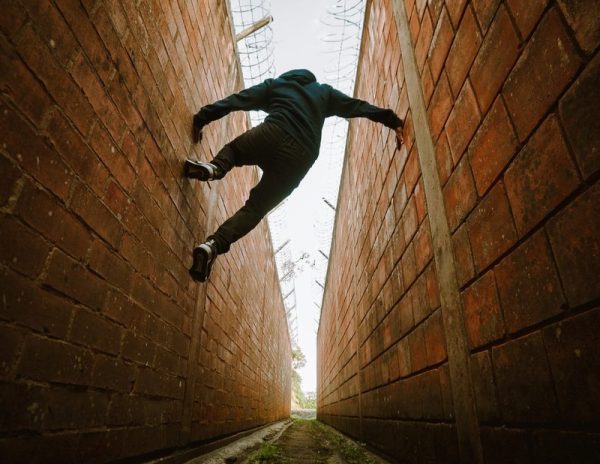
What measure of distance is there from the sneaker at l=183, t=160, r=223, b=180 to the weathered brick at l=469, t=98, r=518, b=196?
1268 millimetres

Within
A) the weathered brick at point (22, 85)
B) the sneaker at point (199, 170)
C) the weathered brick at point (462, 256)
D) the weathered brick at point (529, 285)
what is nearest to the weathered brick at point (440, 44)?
the weathered brick at point (462, 256)

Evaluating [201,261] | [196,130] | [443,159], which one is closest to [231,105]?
[196,130]

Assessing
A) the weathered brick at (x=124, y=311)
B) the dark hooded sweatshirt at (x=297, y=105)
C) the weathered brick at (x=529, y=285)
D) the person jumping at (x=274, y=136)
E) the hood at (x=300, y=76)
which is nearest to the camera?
the weathered brick at (x=529, y=285)

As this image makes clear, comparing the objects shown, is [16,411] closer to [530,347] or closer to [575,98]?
[530,347]

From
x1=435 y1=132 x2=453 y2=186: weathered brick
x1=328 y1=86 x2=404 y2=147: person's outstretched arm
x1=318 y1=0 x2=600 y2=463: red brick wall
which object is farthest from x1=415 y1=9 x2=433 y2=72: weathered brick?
x1=435 y1=132 x2=453 y2=186: weathered brick

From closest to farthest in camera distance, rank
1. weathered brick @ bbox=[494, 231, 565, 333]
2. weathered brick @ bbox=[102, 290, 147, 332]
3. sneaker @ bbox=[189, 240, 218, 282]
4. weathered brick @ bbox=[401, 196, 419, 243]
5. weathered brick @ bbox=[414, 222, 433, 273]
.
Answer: weathered brick @ bbox=[494, 231, 565, 333] → weathered brick @ bbox=[102, 290, 147, 332] → weathered brick @ bbox=[414, 222, 433, 273] → weathered brick @ bbox=[401, 196, 419, 243] → sneaker @ bbox=[189, 240, 218, 282]

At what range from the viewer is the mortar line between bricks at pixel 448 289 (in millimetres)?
1041

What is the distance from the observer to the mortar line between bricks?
1041 millimetres

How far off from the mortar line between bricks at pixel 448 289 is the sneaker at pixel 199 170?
3.38ft

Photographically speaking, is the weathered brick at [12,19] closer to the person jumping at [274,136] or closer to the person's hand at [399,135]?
the person jumping at [274,136]

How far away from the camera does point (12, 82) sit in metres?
0.79

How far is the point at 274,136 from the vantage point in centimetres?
205

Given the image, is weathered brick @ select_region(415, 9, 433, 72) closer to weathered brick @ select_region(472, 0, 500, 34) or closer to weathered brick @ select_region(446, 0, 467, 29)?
weathered brick @ select_region(446, 0, 467, 29)

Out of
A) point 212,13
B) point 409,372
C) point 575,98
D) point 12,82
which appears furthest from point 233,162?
point 575,98
